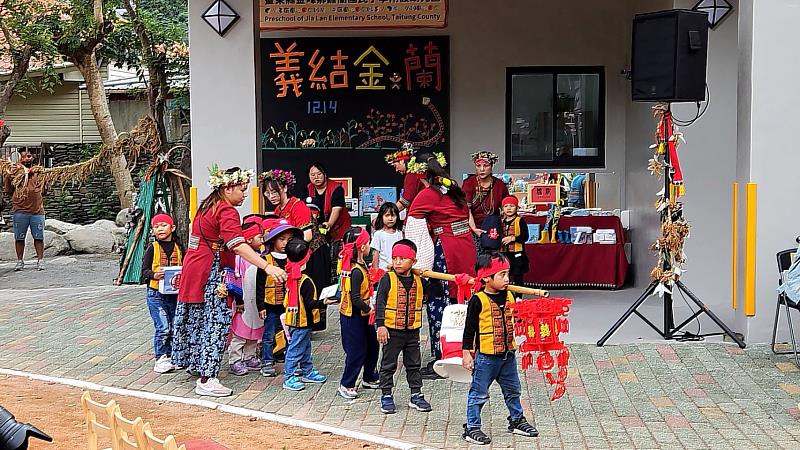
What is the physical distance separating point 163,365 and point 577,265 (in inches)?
228

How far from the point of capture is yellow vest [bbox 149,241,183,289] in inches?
326

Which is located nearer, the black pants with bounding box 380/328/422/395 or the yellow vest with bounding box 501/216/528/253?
the black pants with bounding box 380/328/422/395

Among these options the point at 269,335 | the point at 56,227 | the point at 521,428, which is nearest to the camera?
the point at 521,428

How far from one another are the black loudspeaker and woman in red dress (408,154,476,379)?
1964 mm

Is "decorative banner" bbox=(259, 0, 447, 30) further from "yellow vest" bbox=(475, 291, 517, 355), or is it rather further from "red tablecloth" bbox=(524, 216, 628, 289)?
"yellow vest" bbox=(475, 291, 517, 355)

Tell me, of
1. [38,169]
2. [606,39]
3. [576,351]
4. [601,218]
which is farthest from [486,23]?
[38,169]

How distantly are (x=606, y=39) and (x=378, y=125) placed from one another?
3.15 meters

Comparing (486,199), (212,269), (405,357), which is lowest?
(405,357)

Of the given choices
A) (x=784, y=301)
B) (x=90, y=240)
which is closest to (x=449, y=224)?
(x=784, y=301)

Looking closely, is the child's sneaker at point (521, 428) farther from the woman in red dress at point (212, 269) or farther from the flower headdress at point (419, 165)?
the flower headdress at point (419, 165)

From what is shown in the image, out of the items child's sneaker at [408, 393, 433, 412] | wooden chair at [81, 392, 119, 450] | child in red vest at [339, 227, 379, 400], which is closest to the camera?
wooden chair at [81, 392, 119, 450]

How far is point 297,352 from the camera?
793 centimetres

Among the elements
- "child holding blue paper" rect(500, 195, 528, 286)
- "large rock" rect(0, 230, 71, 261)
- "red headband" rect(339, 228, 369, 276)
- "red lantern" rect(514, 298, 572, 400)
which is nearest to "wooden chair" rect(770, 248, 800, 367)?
"child holding blue paper" rect(500, 195, 528, 286)

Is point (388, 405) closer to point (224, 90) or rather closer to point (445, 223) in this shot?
point (445, 223)
